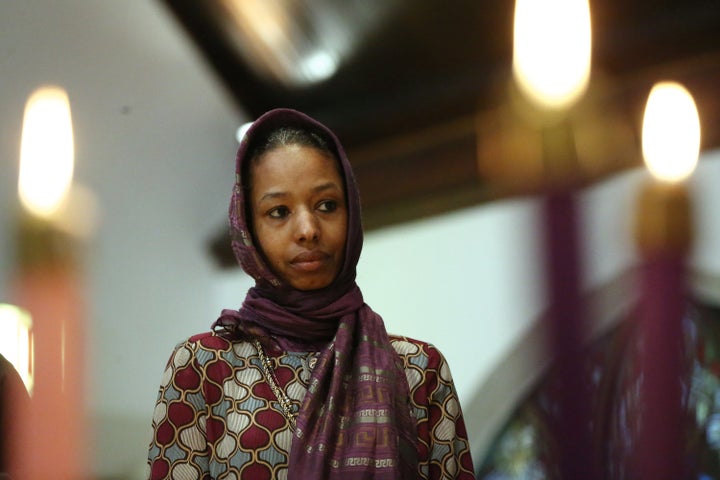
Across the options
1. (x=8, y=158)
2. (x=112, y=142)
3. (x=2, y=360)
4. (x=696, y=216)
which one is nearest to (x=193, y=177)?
(x=112, y=142)

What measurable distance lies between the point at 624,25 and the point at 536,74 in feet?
9.26

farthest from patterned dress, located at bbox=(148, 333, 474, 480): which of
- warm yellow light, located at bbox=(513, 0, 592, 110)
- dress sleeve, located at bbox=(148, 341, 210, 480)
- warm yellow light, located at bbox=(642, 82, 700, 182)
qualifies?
warm yellow light, located at bbox=(513, 0, 592, 110)

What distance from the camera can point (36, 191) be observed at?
0.87 meters

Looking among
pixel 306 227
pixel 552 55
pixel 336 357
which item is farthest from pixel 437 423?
pixel 552 55

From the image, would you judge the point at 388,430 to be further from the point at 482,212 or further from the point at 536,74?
the point at 482,212

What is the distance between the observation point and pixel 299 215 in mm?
1316

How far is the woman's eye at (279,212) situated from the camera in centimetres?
133

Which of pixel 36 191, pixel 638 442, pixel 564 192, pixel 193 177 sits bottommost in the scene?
pixel 638 442

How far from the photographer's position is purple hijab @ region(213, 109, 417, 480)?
121cm

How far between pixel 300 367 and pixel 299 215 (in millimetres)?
178

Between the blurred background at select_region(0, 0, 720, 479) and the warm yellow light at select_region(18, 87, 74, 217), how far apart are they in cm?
224

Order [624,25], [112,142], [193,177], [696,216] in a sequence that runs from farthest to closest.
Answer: [193,177], [112,142], [624,25], [696,216]

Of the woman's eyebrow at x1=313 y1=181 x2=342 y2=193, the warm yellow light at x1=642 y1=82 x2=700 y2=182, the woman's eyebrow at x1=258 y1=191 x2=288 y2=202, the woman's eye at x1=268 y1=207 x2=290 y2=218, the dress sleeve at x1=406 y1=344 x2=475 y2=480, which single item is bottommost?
the dress sleeve at x1=406 y1=344 x2=475 y2=480

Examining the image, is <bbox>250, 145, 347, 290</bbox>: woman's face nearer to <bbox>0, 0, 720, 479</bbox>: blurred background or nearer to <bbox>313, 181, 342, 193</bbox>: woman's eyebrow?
<bbox>313, 181, 342, 193</bbox>: woman's eyebrow
